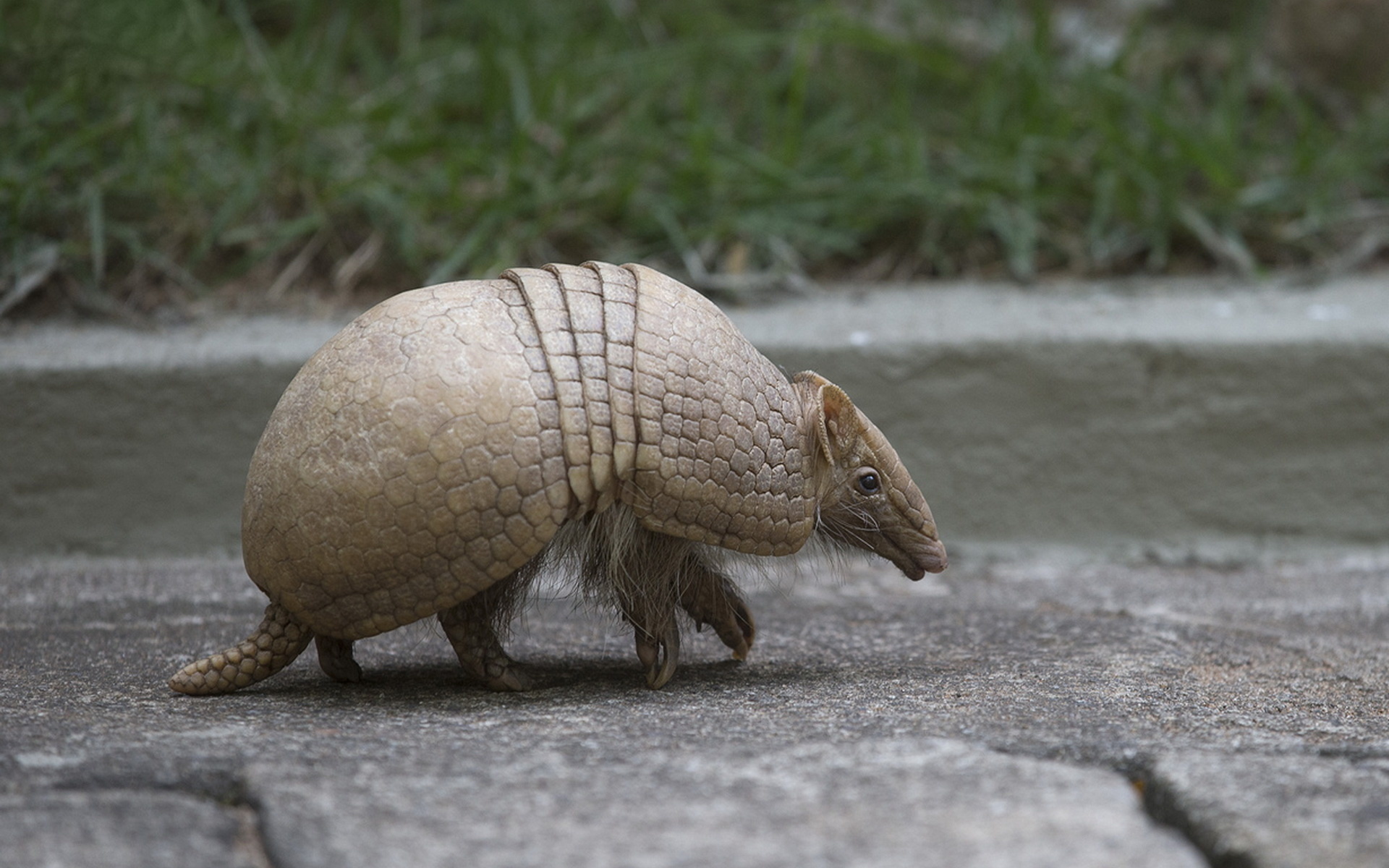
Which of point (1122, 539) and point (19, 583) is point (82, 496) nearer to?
point (19, 583)

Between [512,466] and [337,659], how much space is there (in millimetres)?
691

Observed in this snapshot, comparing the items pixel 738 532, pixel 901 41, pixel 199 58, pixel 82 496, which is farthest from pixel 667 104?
pixel 738 532

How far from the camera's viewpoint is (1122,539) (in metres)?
4.54

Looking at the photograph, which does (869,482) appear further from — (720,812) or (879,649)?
(720,812)

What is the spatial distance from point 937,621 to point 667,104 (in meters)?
3.23

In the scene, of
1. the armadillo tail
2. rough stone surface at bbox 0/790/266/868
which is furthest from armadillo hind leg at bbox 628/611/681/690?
rough stone surface at bbox 0/790/266/868

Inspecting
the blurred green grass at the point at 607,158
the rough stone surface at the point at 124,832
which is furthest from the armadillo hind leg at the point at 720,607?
the blurred green grass at the point at 607,158

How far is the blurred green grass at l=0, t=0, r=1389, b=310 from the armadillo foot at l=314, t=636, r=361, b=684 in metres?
2.10

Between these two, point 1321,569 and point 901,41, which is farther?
point 901,41

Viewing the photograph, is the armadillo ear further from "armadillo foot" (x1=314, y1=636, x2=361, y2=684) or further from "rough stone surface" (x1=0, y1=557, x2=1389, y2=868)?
"armadillo foot" (x1=314, y1=636, x2=361, y2=684)

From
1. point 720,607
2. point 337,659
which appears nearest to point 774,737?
point 720,607

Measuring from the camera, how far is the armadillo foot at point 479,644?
2.81m

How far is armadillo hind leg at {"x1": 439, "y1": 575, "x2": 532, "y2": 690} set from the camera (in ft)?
9.21

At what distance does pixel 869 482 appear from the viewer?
299 cm
